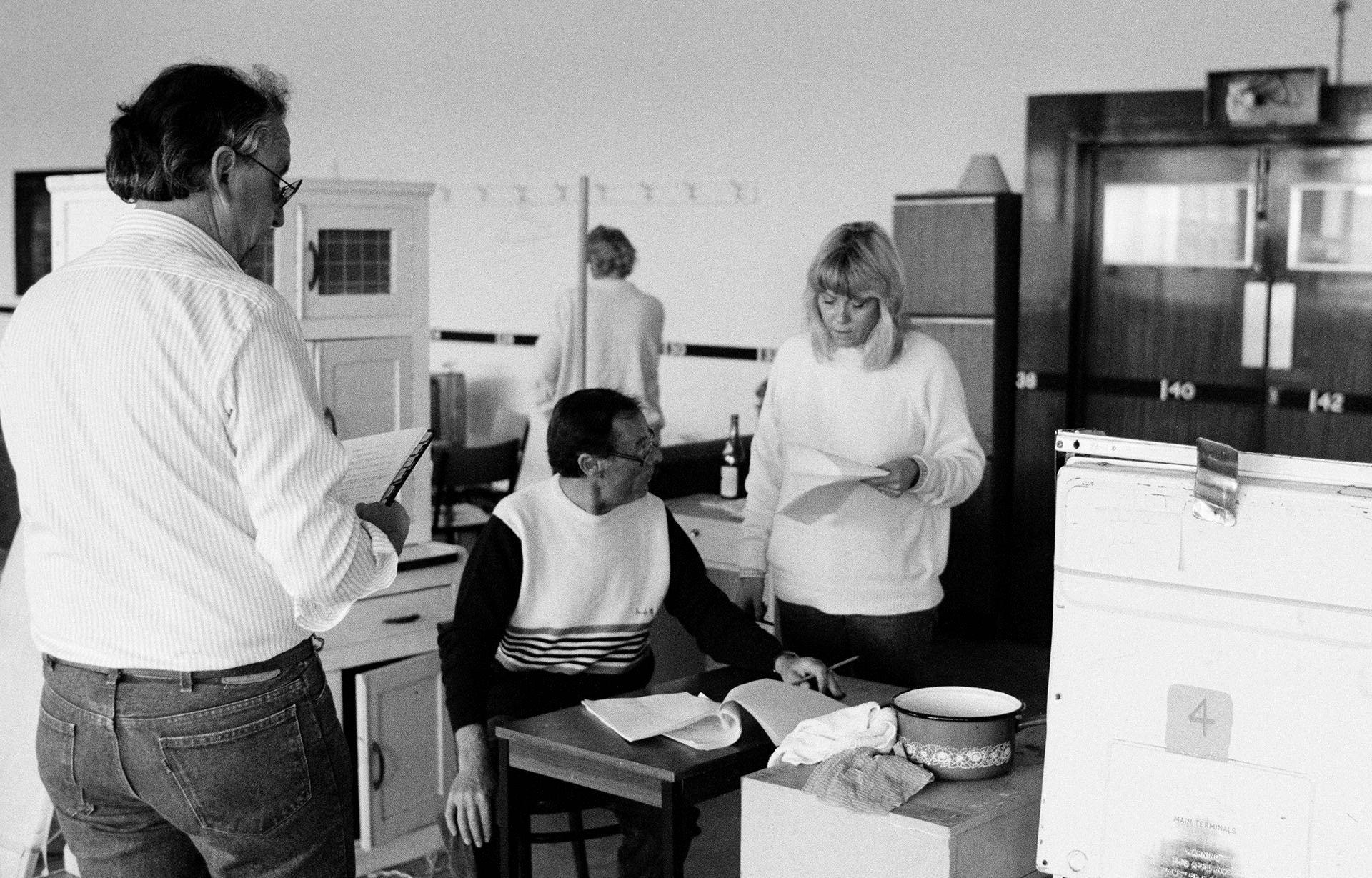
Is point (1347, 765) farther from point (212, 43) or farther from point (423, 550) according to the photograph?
point (212, 43)

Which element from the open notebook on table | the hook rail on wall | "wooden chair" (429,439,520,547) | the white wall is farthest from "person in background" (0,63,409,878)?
the hook rail on wall

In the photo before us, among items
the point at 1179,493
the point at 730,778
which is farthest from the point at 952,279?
the point at 1179,493

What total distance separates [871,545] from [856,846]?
1.15 meters

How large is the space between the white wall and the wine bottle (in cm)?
194

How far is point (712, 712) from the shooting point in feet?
8.70

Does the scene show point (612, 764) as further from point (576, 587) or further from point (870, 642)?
point (870, 642)

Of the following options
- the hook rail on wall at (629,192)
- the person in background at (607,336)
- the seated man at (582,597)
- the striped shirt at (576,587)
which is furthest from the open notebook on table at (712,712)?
the hook rail on wall at (629,192)

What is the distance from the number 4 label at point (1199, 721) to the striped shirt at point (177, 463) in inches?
38.8

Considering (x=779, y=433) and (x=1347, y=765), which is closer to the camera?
(x=1347, y=765)

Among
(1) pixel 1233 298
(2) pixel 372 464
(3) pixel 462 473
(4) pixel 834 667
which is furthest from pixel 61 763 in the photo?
(1) pixel 1233 298

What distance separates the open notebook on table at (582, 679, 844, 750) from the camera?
2578mm

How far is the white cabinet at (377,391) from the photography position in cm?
373

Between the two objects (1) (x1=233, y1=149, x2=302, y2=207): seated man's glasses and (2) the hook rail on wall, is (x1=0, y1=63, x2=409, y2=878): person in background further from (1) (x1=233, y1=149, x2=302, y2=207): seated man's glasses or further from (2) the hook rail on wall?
(2) the hook rail on wall

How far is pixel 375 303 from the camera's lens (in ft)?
13.2
